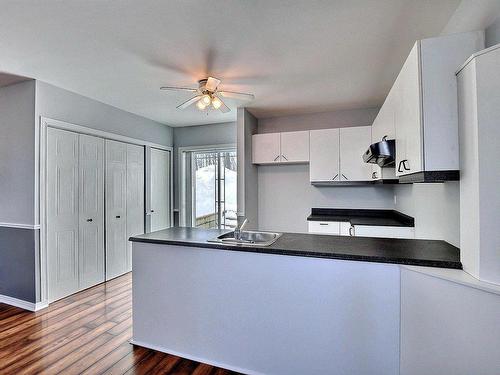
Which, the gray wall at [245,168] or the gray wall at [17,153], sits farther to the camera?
the gray wall at [245,168]

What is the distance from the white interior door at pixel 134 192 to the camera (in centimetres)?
414

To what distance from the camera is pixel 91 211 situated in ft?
11.6

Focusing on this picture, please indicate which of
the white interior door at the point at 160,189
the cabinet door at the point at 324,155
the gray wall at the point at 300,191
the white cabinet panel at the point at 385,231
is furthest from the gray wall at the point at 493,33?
the white interior door at the point at 160,189

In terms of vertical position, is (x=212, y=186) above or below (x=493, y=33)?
below

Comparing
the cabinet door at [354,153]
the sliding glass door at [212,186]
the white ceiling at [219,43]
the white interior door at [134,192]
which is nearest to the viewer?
the white ceiling at [219,43]

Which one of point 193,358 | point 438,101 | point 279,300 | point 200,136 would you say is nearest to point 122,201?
point 200,136

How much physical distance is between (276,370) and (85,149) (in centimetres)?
338

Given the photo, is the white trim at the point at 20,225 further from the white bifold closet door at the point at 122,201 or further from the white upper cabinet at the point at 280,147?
the white upper cabinet at the point at 280,147

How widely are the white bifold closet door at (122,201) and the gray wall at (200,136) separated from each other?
800 millimetres

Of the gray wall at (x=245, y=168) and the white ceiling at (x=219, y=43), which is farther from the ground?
the white ceiling at (x=219, y=43)

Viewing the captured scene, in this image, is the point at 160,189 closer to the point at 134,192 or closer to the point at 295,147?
the point at 134,192

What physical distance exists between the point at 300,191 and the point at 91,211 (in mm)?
3049

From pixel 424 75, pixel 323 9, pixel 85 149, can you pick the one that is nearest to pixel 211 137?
pixel 85 149

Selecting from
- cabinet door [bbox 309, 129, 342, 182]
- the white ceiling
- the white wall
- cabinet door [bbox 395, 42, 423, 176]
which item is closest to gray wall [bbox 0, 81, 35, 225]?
the white ceiling
